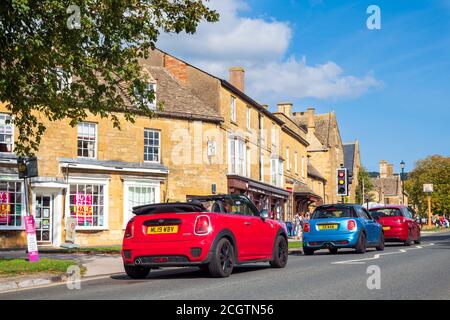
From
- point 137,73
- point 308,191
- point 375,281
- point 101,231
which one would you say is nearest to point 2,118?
point 101,231

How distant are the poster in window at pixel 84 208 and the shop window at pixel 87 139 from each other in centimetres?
190

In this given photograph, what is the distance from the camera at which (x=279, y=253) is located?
14164mm

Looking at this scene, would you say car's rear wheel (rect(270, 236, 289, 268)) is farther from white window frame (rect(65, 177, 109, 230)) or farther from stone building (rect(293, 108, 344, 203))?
stone building (rect(293, 108, 344, 203))

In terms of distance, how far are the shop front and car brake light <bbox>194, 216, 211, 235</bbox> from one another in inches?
864

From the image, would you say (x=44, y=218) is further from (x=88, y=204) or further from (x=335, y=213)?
(x=335, y=213)

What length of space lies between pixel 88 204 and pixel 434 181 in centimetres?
7929

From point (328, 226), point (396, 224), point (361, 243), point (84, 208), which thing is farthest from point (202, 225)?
point (84, 208)

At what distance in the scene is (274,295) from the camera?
8.84 metres

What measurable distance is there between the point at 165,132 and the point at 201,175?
303 cm

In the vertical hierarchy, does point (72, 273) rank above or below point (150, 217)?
below

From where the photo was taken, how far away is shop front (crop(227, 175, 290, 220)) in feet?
114

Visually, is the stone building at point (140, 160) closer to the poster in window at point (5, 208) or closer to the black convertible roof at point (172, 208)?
the poster in window at point (5, 208)

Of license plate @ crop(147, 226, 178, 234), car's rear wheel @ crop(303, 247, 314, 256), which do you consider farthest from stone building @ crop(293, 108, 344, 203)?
license plate @ crop(147, 226, 178, 234)
